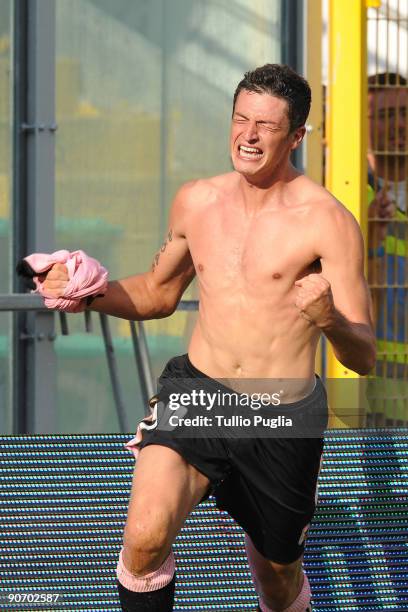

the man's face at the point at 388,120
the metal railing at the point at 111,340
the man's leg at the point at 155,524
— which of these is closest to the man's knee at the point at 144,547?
the man's leg at the point at 155,524

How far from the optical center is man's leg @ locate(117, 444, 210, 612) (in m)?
4.09

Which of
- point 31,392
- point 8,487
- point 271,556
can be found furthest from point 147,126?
point 271,556

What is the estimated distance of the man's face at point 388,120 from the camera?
8.28 metres

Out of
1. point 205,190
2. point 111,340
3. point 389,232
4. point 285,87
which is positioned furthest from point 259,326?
point 389,232

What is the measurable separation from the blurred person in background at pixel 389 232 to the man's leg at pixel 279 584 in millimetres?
3525

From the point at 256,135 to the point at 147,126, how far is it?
3269mm

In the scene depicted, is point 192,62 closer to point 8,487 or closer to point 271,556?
point 8,487

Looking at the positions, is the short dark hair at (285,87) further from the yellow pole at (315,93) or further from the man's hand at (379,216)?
the man's hand at (379,216)

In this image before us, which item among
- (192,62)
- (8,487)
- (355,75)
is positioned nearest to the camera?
(8,487)

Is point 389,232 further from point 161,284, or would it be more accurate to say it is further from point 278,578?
point 278,578

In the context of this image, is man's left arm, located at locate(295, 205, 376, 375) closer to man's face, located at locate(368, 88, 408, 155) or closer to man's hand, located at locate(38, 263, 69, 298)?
man's hand, located at locate(38, 263, 69, 298)

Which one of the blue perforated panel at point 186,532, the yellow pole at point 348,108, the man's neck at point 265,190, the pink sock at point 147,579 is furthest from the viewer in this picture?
the yellow pole at point 348,108

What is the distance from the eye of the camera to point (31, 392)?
23.6ft

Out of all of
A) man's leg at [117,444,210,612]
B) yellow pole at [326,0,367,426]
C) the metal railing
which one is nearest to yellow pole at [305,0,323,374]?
yellow pole at [326,0,367,426]
